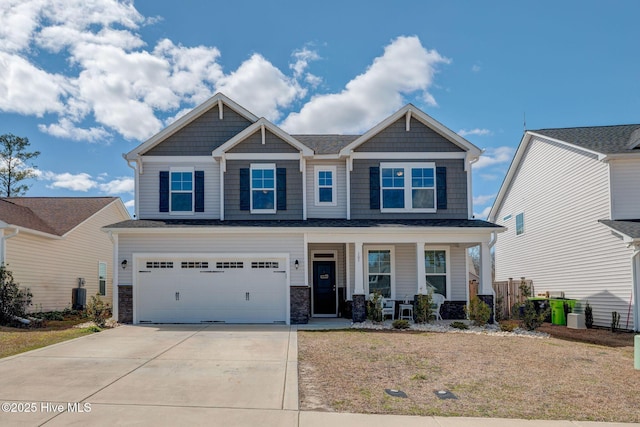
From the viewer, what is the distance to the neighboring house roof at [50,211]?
56.8 feet

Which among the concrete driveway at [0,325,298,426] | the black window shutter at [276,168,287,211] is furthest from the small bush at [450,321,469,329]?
the black window shutter at [276,168,287,211]

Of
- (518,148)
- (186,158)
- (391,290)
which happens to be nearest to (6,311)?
(186,158)

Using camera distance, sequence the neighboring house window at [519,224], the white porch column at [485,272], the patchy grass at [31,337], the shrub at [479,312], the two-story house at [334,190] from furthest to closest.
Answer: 1. the neighboring house window at [519,224]
2. the two-story house at [334,190]
3. the white porch column at [485,272]
4. the shrub at [479,312]
5. the patchy grass at [31,337]

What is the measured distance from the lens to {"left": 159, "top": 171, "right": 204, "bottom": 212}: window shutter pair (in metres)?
16.1

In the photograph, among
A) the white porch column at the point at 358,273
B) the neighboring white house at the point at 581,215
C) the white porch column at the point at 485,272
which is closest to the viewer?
the neighboring white house at the point at 581,215

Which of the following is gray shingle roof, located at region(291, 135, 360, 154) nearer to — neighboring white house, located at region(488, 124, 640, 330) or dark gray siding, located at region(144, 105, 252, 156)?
dark gray siding, located at region(144, 105, 252, 156)

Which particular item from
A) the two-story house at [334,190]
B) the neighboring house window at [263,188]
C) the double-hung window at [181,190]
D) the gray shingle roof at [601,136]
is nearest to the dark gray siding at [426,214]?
the two-story house at [334,190]

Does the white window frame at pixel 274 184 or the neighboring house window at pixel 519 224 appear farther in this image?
the neighboring house window at pixel 519 224

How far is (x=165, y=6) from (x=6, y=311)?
9841 millimetres

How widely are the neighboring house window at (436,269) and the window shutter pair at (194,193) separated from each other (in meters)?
7.70

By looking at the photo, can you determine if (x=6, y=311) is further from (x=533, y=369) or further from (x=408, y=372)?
(x=533, y=369)

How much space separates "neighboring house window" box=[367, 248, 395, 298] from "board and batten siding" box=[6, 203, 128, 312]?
11.0 meters

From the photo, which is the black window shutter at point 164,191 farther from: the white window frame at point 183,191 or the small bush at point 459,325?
the small bush at point 459,325

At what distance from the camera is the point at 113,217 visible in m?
23.7
